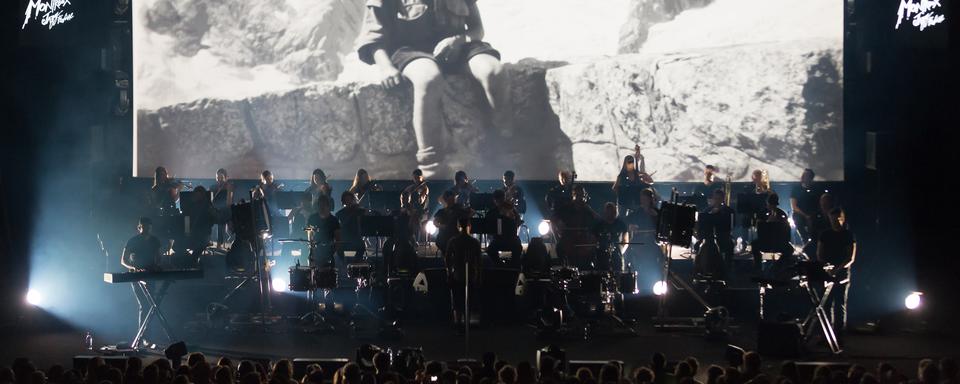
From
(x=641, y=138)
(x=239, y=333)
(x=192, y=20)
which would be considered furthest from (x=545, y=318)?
(x=192, y=20)

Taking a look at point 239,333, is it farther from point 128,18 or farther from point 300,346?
point 128,18

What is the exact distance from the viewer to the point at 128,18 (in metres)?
19.4

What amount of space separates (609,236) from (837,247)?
3.07 meters

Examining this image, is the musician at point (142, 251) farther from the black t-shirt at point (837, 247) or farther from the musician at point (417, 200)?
the black t-shirt at point (837, 247)

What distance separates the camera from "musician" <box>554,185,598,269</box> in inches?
616

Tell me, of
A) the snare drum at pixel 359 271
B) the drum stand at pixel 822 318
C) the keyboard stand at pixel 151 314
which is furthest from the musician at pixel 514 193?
the keyboard stand at pixel 151 314

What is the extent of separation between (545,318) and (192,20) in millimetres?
9088

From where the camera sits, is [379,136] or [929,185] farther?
[379,136]

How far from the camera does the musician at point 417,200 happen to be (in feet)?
54.9

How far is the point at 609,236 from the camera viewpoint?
A: 15336 millimetres

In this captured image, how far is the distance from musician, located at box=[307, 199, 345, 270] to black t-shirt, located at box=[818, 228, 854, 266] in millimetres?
6305

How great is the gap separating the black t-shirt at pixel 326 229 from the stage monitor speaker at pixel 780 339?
572 centimetres

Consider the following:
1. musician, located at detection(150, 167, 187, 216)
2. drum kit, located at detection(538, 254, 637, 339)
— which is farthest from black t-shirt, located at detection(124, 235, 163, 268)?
drum kit, located at detection(538, 254, 637, 339)

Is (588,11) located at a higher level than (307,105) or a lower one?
higher
